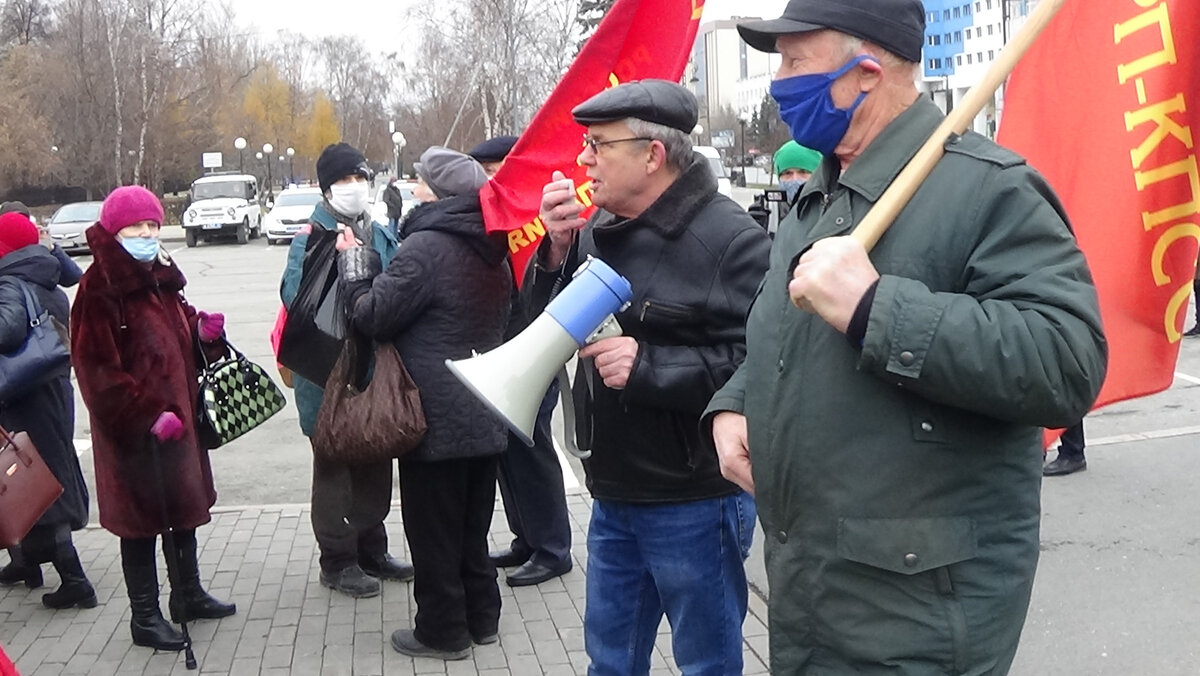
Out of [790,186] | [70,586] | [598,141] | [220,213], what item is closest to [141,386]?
[70,586]

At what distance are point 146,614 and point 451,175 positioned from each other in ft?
7.31

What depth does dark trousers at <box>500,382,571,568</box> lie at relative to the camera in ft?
18.8

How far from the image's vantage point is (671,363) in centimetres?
315

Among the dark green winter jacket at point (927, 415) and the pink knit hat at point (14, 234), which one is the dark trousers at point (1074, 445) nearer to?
the dark green winter jacket at point (927, 415)

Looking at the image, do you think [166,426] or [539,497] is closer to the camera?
[166,426]

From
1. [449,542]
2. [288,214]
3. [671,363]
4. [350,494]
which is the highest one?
[671,363]

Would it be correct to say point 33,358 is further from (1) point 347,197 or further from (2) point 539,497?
(2) point 539,497

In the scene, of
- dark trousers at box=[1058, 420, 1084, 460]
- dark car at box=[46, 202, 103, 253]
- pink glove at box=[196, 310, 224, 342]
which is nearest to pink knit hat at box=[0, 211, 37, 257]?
pink glove at box=[196, 310, 224, 342]

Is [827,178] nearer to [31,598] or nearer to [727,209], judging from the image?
[727,209]

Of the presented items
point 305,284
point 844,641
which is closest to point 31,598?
point 305,284

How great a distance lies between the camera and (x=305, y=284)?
16.6 ft

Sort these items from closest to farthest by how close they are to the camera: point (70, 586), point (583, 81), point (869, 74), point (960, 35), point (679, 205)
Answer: point (869, 74) < point (679, 205) < point (583, 81) < point (70, 586) < point (960, 35)

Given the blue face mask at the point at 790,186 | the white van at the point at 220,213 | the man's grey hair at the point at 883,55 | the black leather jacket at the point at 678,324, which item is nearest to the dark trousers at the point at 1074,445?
the blue face mask at the point at 790,186

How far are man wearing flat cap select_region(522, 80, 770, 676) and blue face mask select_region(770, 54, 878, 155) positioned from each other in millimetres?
987
